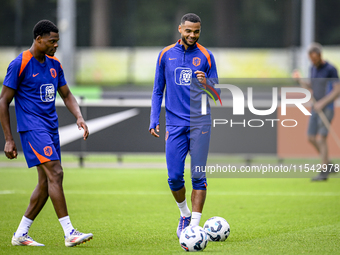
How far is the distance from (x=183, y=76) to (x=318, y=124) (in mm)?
6426

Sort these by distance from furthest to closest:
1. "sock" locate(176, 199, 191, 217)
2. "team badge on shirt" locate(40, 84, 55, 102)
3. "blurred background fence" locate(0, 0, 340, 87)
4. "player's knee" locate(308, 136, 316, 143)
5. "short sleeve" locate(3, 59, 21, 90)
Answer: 1. "blurred background fence" locate(0, 0, 340, 87)
2. "player's knee" locate(308, 136, 316, 143)
3. "sock" locate(176, 199, 191, 217)
4. "team badge on shirt" locate(40, 84, 55, 102)
5. "short sleeve" locate(3, 59, 21, 90)

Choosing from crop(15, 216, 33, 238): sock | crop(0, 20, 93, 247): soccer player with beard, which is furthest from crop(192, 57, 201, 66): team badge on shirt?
crop(15, 216, 33, 238): sock

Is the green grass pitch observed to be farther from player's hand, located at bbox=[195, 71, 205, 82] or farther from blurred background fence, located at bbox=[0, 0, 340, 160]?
blurred background fence, located at bbox=[0, 0, 340, 160]

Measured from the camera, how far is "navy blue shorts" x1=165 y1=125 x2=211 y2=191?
5.49 m

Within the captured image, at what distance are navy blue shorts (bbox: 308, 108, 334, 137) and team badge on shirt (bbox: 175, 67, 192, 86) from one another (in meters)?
6.24

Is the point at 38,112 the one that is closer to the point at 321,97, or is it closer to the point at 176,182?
the point at 176,182

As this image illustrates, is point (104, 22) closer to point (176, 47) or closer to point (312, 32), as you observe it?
point (312, 32)

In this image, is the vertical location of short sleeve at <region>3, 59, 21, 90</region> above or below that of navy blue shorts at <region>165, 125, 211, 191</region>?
above

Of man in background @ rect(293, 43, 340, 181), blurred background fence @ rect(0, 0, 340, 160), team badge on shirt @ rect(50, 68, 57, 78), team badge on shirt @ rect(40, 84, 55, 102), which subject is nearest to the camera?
team badge on shirt @ rect(40, 84, 55, 102)

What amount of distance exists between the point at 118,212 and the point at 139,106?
5334mm

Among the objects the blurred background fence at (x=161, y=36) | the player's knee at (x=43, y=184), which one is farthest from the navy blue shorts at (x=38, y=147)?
the blurred background fence at (x=161, y=36)

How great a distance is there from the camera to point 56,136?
17.9 ft

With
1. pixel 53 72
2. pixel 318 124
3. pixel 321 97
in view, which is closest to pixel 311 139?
pixel 318 124

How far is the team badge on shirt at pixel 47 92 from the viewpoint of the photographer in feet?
17.4
